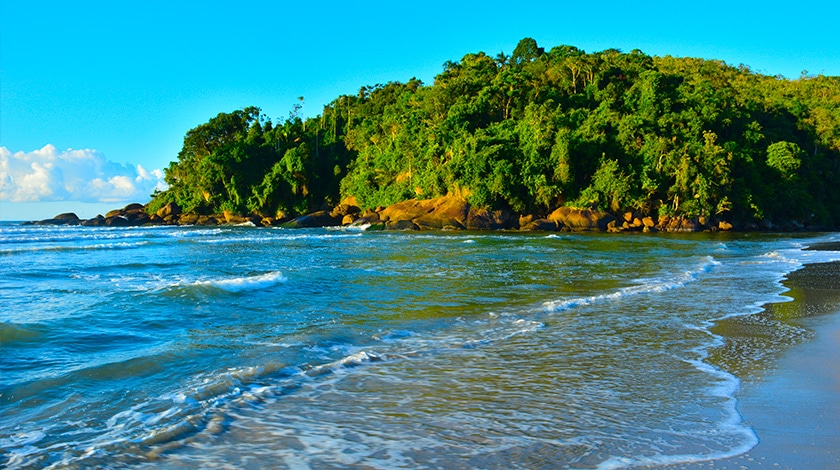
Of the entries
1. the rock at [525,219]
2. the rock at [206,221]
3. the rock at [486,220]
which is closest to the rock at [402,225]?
the rock at [486,220]

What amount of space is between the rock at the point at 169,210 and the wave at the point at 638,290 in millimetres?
63696

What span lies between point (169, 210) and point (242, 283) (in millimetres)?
60957

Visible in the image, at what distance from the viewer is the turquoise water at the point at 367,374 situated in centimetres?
403

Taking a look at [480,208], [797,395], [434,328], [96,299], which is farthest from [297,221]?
[797,395]

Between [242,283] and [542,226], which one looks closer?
[242,283]

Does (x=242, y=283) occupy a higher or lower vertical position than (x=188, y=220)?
lower

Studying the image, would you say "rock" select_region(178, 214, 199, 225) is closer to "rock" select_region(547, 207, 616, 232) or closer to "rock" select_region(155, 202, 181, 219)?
"rock" select_region(155, 202, 181, 219)

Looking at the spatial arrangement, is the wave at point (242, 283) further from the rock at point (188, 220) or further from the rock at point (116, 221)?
the rock at point (116, 221)

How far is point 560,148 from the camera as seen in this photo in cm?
4478

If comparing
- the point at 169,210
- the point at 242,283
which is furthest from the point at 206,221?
the point at 242,283

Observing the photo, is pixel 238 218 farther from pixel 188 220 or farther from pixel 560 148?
pixel 560 148

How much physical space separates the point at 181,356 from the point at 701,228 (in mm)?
44445

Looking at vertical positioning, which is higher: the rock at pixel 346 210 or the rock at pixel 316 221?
the rock at pixel 346 210

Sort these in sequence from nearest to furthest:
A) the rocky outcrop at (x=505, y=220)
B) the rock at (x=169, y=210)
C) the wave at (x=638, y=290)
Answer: the wave at (x=638, y=290) < the rocky outcrop at (x=505, y=220) < the rock at (x=169, y=210)
